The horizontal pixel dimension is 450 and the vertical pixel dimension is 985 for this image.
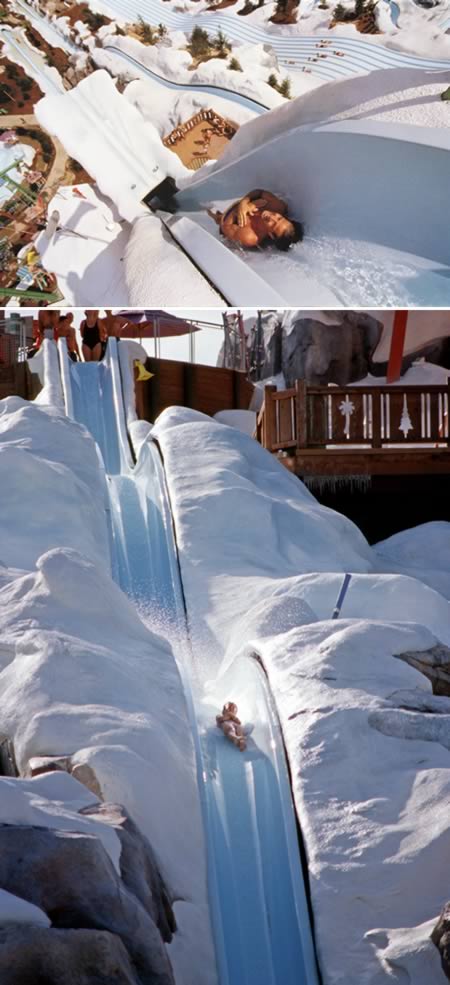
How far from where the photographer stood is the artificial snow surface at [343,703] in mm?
3855

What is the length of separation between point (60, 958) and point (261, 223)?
808 centimetres

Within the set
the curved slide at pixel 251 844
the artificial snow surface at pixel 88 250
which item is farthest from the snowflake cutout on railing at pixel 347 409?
the curved slide at pixel 251 844

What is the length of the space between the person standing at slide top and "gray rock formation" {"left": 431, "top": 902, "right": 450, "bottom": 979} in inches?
299

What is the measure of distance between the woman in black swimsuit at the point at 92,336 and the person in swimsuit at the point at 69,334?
7 cm

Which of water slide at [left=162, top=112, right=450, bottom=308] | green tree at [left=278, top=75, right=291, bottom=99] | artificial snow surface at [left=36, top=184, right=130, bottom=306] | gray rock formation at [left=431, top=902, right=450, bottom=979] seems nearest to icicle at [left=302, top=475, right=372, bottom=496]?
water slide at [left=162, top=112, right=450, bottom=308]

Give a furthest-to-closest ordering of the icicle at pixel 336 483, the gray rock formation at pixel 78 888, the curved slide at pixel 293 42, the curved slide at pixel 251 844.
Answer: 1. the curved slide at pixel 293 42
2. the icicle at pixel 336 483
3. the curved slide at pixel 251 844
4. the gray rock formation at pixel 78 888

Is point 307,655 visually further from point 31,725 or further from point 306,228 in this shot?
point 306,228

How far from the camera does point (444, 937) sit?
3473 millimetres

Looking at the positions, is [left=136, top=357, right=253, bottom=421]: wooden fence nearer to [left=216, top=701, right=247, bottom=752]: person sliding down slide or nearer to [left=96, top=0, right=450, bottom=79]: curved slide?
[left=96, top=0, right=450, bottom=79]: curved slide

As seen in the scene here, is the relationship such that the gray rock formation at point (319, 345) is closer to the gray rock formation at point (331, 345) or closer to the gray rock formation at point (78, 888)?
the gray rock formation at point (331, 345)

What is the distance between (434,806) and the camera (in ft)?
13.4

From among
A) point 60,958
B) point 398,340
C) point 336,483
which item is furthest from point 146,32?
point 60,958

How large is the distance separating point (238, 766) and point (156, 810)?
2.66 feet

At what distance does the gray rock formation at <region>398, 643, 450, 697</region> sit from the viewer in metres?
4.97
